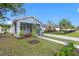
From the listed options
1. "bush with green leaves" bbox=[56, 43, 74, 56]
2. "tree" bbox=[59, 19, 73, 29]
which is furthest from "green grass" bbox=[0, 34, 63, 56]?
"tree" bbox=[59, 19, 73, 29]

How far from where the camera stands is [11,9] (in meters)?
4.33

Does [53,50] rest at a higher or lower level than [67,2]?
lower

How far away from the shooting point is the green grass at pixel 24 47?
423 centimetres

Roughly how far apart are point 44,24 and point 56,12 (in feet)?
1.01

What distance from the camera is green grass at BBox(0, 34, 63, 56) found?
4227 millimetres

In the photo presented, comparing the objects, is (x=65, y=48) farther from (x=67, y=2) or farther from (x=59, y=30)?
(x=67, y=2)

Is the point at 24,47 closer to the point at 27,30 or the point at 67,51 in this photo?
the point at 27,30

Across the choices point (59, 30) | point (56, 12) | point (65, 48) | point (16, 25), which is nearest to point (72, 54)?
point (65, 48)

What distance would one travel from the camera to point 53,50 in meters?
4.24

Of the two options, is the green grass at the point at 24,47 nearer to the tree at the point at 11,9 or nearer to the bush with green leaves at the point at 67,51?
the bush with green leaves at the point at 67,51

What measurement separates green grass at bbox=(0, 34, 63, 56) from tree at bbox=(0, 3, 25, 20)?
41 cm

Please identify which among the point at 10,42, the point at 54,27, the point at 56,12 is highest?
the point at 56,12

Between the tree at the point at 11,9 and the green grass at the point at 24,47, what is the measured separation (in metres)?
0.41

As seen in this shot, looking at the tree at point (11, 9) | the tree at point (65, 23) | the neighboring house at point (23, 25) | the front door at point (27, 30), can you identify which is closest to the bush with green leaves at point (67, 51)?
the tree at point (65, 23)
